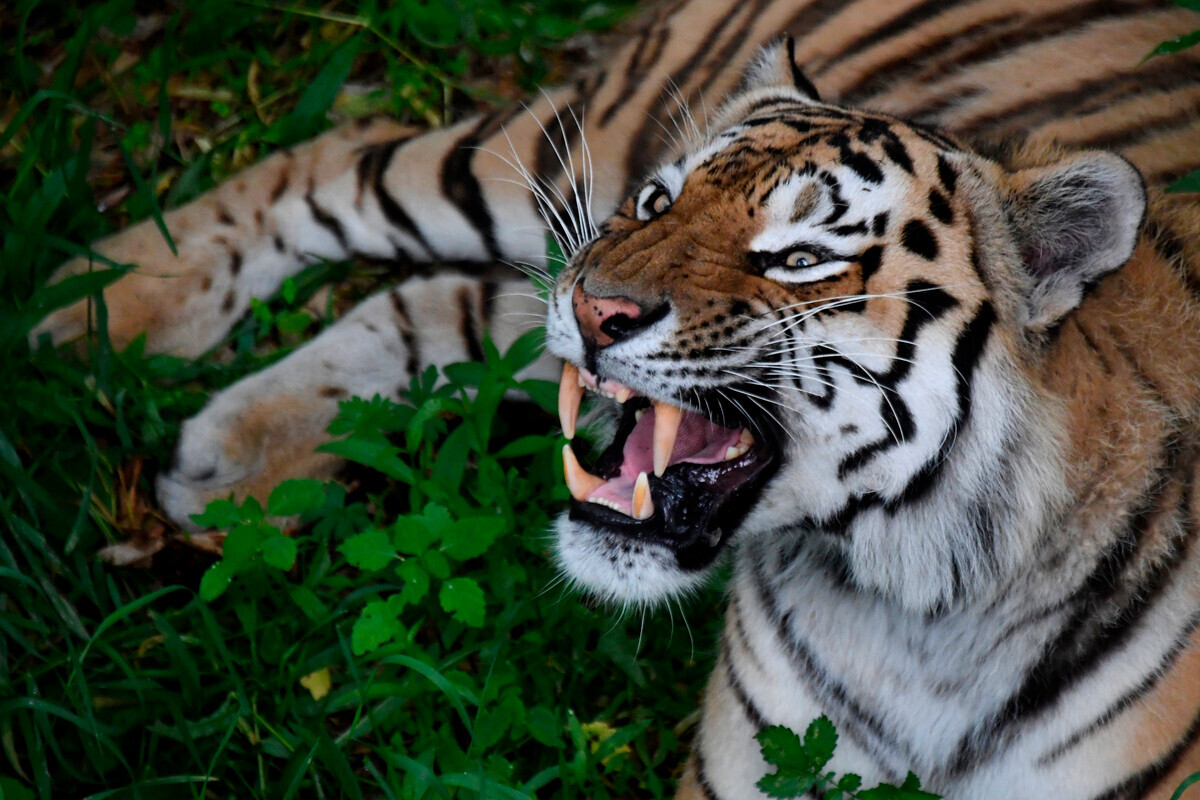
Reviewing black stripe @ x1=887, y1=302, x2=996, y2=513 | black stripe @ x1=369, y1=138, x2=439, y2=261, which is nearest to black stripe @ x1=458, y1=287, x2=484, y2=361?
black stripe @ x1=369, y1=138, x2=439, y2=261

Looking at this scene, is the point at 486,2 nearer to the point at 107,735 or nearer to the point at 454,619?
the point at 454,619

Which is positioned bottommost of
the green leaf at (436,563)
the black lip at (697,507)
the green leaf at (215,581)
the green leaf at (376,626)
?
the green leaf at (376,626)

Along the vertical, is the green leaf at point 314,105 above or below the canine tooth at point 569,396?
below

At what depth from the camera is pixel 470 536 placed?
202cm

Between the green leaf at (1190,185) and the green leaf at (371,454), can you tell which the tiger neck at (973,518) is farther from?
the green leaf at (371,454)

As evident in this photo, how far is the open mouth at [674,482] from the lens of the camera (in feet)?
5.12

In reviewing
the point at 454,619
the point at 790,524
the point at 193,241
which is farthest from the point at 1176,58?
the point at 193,241

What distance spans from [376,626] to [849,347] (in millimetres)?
887

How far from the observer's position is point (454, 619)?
6.73 feet

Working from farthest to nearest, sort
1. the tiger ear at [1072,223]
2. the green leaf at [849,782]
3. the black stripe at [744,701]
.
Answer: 1. the black stripe at [744,701]
2. the green leaf at [849,782]
3. the tiger ear at [1072,223]

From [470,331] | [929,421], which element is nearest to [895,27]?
[470,331]

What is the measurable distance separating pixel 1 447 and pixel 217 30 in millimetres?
1401

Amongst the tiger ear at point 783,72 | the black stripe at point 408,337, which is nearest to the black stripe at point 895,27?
the tiger ear at point 783,72

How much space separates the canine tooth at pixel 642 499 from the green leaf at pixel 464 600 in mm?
466
